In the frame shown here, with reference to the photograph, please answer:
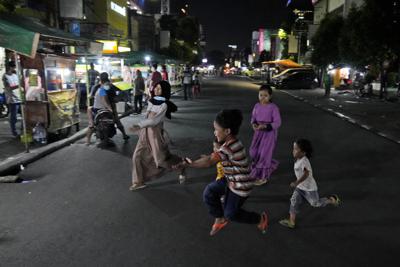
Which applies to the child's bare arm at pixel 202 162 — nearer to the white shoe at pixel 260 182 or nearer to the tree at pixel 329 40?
the white shoe at pixel 260 182

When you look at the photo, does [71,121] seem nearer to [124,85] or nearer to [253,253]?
[124,85]

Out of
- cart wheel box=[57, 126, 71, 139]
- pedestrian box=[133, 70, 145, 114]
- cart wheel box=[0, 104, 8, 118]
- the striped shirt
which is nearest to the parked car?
pedestrian box=[133, 70, 145, 114]

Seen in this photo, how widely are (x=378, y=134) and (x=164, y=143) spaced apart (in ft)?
27.1

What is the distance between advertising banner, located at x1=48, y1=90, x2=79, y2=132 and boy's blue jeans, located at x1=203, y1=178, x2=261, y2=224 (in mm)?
6972

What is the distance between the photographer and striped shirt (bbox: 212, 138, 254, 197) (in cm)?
386

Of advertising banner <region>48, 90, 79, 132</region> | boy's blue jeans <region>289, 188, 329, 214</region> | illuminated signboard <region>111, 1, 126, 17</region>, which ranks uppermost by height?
illuminated signboard <region>111, 1, 126, 17</region>

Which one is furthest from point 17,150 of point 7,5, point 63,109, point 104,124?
point 7,5

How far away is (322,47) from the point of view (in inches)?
1352

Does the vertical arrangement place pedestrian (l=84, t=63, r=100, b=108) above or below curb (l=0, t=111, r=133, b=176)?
above

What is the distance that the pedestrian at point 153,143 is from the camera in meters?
6.17

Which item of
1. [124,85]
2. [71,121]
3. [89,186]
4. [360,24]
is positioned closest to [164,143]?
[89,186]

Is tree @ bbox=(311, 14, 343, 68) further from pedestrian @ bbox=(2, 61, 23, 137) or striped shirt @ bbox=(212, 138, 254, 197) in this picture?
striped shirt @ bbox=(212, 138, 254, 197)

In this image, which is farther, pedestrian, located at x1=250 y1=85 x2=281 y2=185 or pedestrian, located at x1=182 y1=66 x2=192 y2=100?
pedestrian, located at x1=182 y1=66 x2=192 y2=100

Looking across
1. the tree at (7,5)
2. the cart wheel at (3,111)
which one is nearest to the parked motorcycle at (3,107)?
the cart wheel at (3,111)
